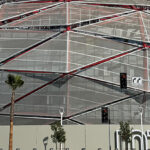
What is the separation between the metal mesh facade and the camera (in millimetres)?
38719

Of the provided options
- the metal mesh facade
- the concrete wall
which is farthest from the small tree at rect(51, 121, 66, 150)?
the metal mesh facade

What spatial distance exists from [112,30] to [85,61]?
5945mm

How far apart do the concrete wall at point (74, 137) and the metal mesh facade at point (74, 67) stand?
1931 millimetres

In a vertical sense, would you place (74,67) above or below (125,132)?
above

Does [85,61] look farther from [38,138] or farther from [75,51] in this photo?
[38,138]

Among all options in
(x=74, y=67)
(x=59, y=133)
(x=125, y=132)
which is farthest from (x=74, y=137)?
(x=74, y=67)

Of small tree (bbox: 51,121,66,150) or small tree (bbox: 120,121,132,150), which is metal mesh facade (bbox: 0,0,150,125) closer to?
small tree (bbox: 51,121,66,150)

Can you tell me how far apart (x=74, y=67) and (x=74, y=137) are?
309 inches

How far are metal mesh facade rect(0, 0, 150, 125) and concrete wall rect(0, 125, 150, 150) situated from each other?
1.93 metres

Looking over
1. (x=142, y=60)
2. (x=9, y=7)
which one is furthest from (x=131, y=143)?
(x=9, y=7)

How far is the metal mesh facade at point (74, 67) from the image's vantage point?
38.7 m

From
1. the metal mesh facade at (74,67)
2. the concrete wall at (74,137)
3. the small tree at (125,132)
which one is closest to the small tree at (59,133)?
the concrete wall at (74,137)

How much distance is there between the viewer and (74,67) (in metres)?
38.6

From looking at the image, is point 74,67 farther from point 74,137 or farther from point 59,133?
point 59,133
